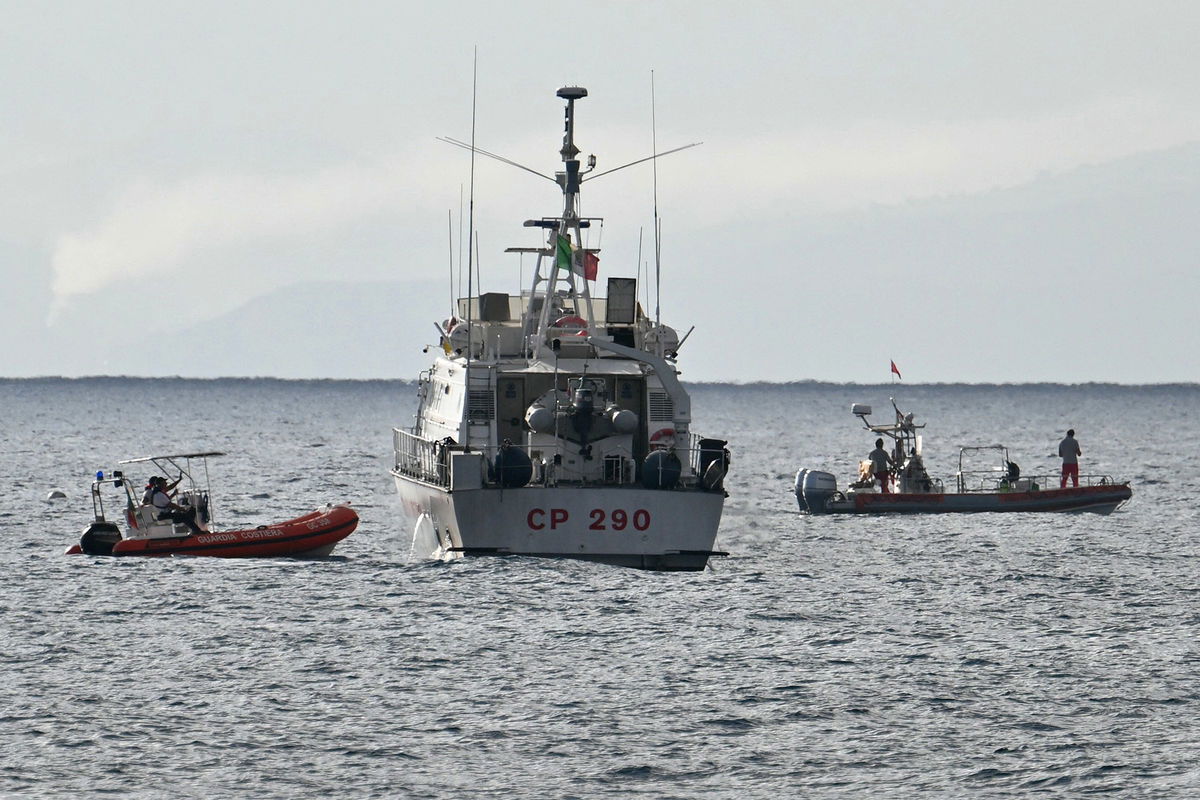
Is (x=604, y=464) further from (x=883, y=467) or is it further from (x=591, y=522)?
(x=883, y=467)

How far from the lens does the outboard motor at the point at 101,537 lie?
4116cm

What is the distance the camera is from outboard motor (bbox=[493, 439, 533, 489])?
35781mm

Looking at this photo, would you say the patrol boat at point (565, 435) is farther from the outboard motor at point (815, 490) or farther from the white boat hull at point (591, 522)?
the outboard motor at point (815, 490)

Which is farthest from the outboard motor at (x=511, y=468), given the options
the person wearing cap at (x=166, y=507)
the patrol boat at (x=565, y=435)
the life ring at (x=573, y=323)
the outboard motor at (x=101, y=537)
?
the outboard motor at (x=101, y=537)

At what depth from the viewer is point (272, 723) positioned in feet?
81.8

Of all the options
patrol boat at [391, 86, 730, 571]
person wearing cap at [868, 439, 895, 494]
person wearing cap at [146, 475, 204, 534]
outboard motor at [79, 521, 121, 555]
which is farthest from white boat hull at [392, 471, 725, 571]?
person wearing cap at [868, 439, 895, 494]

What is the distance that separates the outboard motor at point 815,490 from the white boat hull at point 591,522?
18.3 metres

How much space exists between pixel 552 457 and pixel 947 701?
13.3 metres

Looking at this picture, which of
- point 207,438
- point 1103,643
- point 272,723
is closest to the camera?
point 272,723

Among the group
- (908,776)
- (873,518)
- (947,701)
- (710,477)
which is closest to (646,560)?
(710,477)

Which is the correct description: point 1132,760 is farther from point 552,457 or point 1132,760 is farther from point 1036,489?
point 1036,489

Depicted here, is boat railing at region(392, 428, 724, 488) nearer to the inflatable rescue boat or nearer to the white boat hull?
the white boat hull

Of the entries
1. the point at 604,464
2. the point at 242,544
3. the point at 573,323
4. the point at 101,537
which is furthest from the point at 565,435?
the point at 101,537

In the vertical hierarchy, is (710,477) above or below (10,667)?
above
